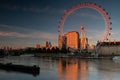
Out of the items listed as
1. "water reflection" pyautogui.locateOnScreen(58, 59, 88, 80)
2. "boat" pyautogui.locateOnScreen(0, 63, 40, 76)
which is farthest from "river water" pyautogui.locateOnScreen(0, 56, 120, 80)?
"boat" pyautogui.locateOnScreen(0, 63, 40, 76)

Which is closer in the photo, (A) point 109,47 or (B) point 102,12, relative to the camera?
(B) point 102,12

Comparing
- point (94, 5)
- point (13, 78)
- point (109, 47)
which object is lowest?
point (13, 78)

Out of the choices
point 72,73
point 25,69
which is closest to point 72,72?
point 72,73

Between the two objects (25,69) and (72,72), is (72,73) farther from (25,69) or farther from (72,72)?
(25,69)

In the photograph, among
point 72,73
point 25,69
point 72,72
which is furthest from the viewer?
point 25,69

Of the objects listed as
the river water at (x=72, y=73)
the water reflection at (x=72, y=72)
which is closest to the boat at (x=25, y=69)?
the river water at (x=72, y=73)

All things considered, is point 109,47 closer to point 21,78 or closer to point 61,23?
point 61,23

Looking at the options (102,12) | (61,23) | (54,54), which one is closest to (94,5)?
(102,12)

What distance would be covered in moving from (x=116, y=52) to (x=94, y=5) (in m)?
59.6

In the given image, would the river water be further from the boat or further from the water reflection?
the boat

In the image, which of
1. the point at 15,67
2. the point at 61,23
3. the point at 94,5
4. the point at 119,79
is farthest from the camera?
the point at 61,23

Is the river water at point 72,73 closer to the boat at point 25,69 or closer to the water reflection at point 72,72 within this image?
the water reflection at point 72,72

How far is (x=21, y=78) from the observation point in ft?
107

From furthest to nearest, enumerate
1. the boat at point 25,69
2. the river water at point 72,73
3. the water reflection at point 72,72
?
the boat at point 25,69 < the river water at point 72,73 < the water reflection at point 72,72
